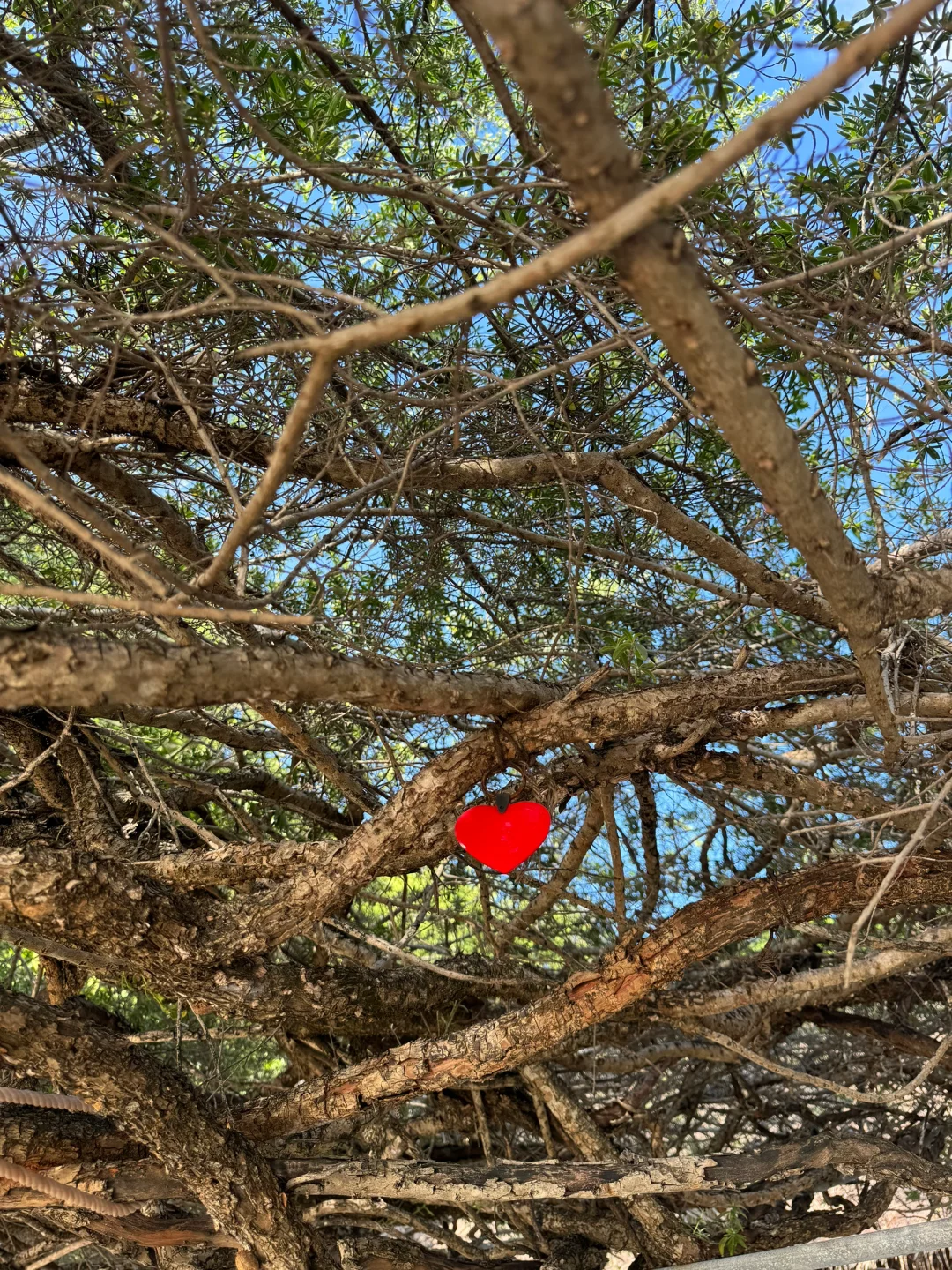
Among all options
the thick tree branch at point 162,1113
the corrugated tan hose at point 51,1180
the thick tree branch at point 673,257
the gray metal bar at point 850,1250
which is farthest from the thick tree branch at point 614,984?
the thick tree branch at point 673,257

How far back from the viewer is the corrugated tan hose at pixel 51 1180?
273cm

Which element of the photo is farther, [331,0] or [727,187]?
[331,0]

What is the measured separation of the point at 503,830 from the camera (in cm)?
212

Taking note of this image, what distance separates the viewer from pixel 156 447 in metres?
2.50

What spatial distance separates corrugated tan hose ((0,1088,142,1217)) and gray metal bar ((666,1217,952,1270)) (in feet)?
5.56

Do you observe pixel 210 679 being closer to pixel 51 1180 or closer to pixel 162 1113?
pixel 162 1113

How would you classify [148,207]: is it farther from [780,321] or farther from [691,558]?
[691,558]

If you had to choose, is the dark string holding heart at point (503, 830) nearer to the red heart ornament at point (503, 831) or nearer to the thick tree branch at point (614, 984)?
the red heart ornament at point (503, 831)

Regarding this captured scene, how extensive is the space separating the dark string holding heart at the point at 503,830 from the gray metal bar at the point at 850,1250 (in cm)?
161

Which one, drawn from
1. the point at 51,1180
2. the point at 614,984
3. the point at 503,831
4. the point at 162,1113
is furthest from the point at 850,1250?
the point at 51,1180

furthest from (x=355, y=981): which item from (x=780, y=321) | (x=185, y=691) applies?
(x=780, y=321)

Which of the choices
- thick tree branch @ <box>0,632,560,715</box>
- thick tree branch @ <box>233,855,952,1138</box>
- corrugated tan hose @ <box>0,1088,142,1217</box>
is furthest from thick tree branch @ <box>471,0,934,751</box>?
corrugated tan hose @ <box>0,1088,142,1217</box>

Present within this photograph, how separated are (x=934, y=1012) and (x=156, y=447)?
13.1 ft

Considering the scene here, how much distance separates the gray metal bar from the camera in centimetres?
279
